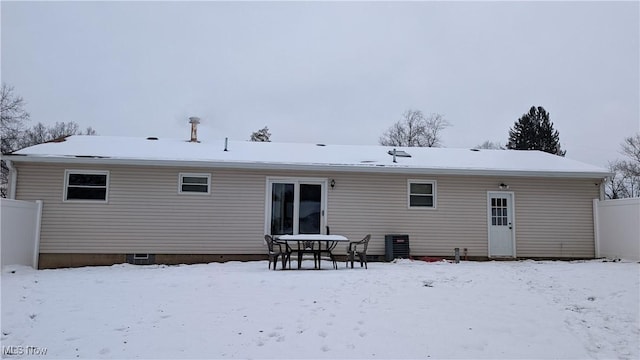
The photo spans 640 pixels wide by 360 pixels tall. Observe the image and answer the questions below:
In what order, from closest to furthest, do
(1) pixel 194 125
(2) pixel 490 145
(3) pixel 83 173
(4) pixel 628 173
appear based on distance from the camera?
(3) pixel 83 173 → (1) pixel 194 125 → (4) pixel 628 173 → (2) pixel 490 145

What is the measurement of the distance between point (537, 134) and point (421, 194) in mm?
25903

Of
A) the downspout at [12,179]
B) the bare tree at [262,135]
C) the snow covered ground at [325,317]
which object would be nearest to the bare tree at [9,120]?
the bare tree at [262,135]

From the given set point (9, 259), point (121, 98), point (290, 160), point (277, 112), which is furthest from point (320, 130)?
point (9, 259)

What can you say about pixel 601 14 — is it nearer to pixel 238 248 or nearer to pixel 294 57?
pixel 294 57

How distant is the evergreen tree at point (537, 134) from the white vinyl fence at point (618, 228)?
23.1m

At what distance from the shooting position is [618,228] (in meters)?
11.5

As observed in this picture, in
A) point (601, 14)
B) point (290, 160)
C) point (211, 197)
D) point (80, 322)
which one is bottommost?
point (80, 322)

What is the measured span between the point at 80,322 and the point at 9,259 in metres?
5.46

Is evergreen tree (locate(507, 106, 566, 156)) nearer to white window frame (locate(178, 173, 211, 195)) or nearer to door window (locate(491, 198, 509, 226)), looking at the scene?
door window (locate(491, 198, 509, 226))

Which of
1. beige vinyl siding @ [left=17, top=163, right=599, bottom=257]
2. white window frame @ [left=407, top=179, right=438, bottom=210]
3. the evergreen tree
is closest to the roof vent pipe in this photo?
beige vinyl siding @ [left=17, top=163, right=599, bottom=257]

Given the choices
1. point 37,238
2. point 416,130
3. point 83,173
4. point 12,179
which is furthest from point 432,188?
point 416,130

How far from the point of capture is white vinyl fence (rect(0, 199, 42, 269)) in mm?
9148

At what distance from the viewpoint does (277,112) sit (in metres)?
30.0

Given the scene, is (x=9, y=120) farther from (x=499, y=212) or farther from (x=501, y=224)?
(x=501, y=224)
